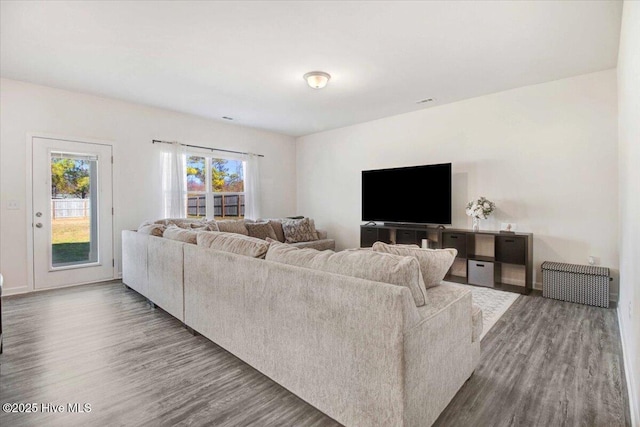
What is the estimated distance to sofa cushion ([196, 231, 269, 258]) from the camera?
2.17 metres

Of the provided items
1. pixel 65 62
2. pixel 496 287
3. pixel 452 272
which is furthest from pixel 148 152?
pixel 496 287

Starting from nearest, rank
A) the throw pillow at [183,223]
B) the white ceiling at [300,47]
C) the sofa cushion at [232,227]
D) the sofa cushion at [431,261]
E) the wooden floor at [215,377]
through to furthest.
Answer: the wooden floor at [215,377]
the sofa cushion at [431,261]
the white ceiling at [300,47]
the throw pillow at [183,223]
the sofa cushion at [232,227]

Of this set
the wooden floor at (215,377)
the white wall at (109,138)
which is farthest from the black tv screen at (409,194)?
the white wall at (109,138)

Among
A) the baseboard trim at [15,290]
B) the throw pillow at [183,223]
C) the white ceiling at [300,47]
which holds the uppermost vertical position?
the white ceiling at [300,47]

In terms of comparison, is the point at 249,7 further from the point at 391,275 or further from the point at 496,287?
the point at 496,287

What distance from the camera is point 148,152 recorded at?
16.4ft

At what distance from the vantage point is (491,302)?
3605 millimetres

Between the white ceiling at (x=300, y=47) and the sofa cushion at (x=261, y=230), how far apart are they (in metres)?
2.08

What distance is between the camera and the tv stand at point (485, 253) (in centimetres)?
397

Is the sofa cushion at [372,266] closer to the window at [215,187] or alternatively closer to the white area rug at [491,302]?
the white area rug at [491,302]

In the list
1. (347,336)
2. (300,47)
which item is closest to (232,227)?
(300,47)

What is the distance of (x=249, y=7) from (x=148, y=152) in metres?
3.43

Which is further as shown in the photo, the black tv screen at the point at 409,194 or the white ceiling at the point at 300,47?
the black tv screen at the point at 409,194

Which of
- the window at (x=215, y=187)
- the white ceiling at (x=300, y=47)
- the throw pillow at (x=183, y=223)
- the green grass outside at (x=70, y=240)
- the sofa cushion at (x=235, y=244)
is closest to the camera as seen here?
the sofa cushion at (x=235, y=244)
